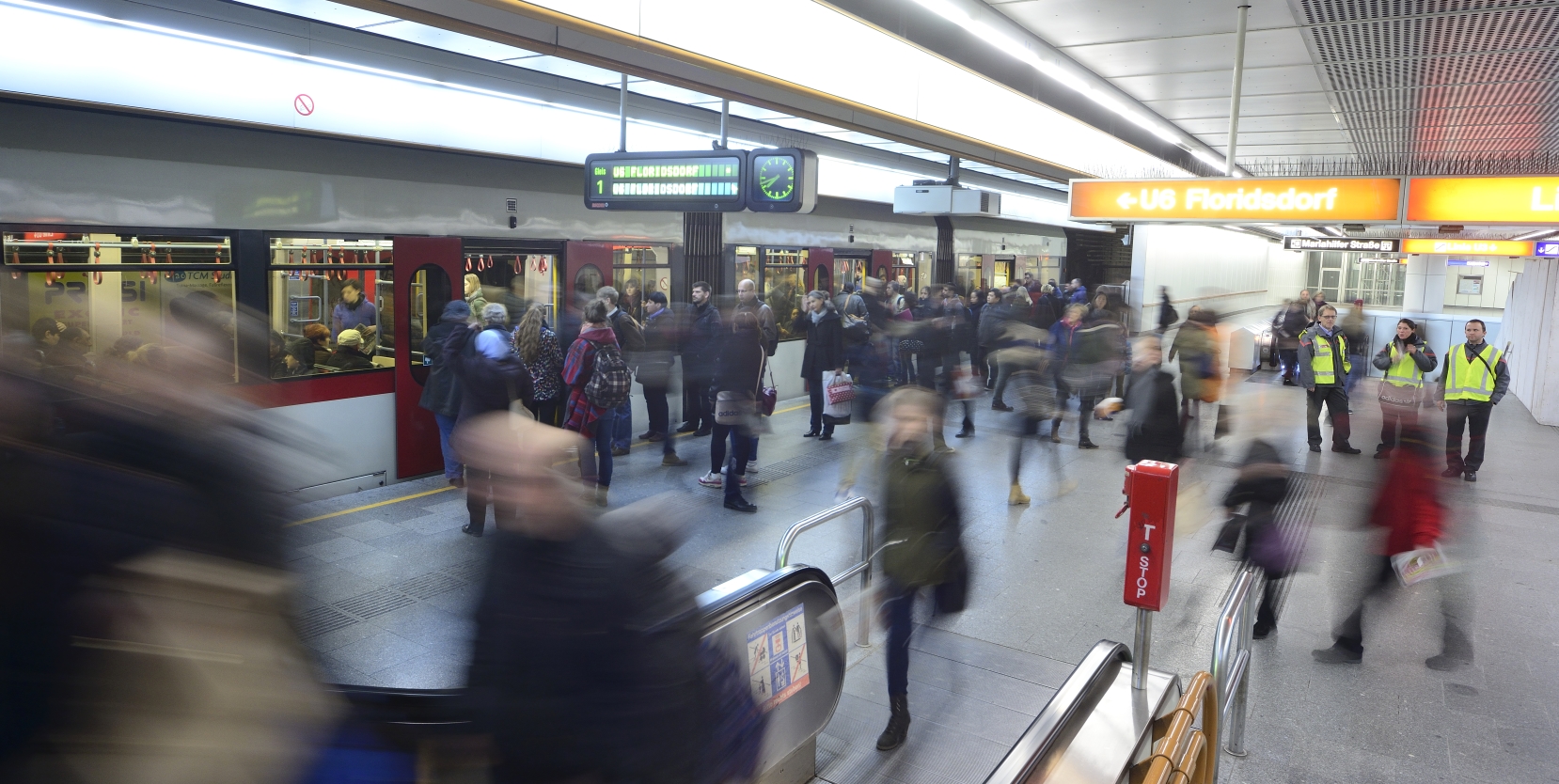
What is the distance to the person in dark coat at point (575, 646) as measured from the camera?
216 centimetres

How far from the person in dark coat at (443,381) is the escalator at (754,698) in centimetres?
376

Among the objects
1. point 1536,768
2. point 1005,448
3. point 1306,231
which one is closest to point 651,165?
point 1005,448

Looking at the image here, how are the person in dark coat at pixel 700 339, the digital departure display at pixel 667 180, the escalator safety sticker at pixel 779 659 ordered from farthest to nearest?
the person in dark coat at pixel 700 339 < the digital departure display at pixel 667 180 < the escalator safety sticker at pixel 779 659

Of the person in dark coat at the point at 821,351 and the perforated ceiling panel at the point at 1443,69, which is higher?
the perforated ceiling panel at the point at 1443,69

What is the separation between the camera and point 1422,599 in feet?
20.2

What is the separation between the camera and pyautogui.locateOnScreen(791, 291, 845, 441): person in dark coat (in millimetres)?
10328

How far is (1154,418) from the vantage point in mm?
6566

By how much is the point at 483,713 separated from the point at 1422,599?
624cm

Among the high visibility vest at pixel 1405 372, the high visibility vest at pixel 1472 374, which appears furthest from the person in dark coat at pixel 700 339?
the high visibility vest at pixel 1472 374

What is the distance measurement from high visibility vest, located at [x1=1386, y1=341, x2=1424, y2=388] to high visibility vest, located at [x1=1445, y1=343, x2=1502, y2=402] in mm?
260

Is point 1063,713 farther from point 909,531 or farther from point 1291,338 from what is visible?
point 1291,338

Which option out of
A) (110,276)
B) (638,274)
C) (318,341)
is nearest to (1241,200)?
(638,274)

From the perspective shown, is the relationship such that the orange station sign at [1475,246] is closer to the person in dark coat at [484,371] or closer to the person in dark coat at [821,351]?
the person in dark coat at [821,351]

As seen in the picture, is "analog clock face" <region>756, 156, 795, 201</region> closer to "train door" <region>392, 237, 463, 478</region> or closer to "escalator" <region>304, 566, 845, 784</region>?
"train door" <region>392, 237, 463, 478</region>
